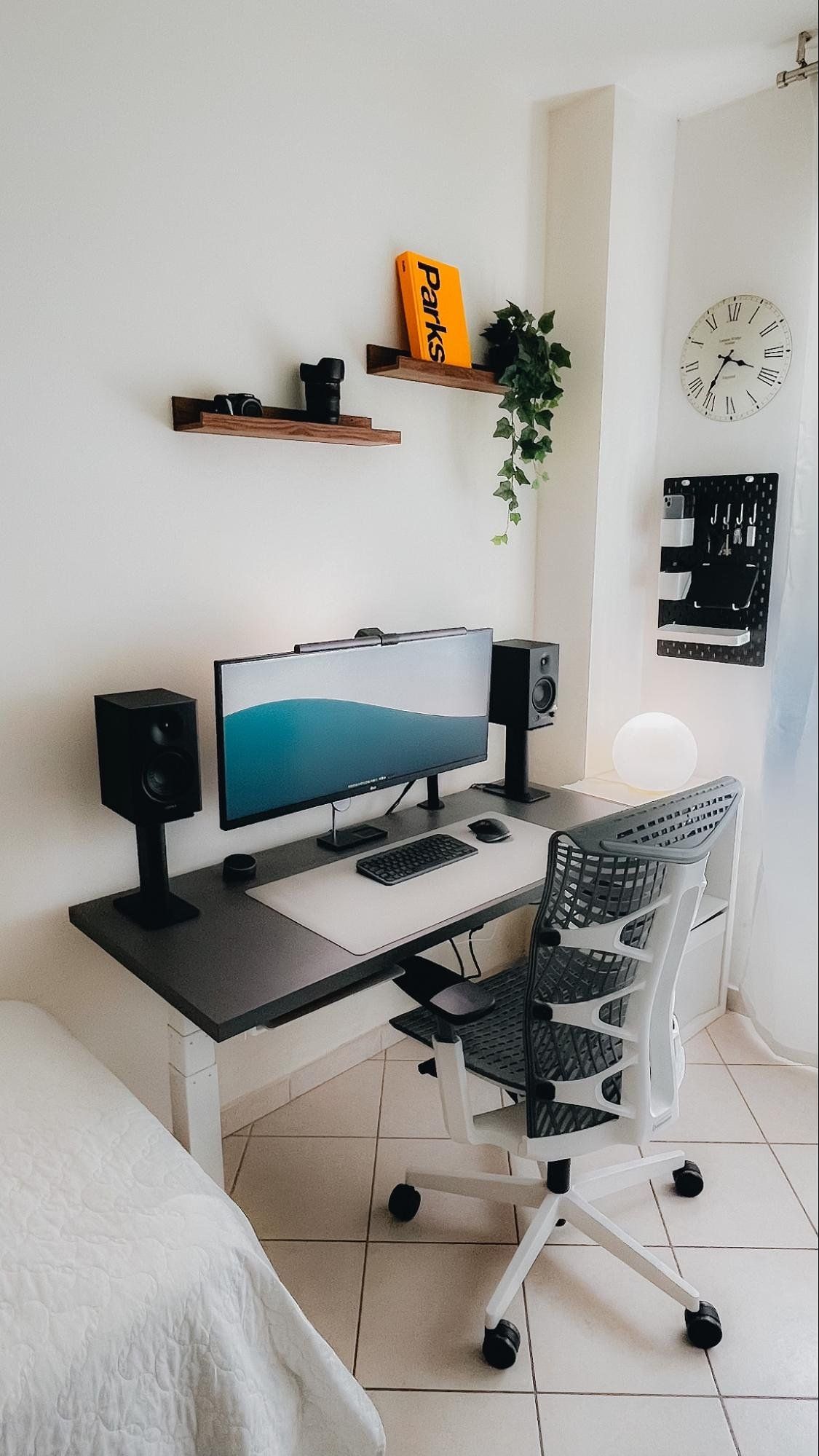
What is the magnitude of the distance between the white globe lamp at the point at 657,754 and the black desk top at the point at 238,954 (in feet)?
2.45

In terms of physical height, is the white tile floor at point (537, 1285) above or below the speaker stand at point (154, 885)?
below

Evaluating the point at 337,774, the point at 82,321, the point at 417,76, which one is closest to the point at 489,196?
the point at 417,76

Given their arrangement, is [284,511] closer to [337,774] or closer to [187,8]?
[337,774]

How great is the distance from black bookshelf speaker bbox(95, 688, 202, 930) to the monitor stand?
44cm

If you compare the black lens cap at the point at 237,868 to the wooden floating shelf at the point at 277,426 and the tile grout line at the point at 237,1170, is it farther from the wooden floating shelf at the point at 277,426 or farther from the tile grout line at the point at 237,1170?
the wooden floating shelf at the point at 277,426

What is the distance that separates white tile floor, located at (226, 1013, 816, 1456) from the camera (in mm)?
1442

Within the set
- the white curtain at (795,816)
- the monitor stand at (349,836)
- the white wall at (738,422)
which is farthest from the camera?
the white wall at (738,422)

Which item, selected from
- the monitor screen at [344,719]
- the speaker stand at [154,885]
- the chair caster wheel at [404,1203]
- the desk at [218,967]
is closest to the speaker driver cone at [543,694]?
the monitor screen at [344,719]

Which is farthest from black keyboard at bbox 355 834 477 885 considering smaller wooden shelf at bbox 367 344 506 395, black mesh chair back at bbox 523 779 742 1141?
smaller wooden shelf at bbox 367 344 506 395

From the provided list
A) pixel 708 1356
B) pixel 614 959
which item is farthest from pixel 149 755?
pixel 708 1356

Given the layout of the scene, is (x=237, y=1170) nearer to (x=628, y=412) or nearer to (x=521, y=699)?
(x=521, y=699)

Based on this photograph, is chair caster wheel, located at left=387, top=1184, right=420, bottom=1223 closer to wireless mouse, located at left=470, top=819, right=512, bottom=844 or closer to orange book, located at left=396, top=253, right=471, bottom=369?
wireless mouse, located at left=470, top=819, right=512, bottom=844

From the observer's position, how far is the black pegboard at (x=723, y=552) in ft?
7.91

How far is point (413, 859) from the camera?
1.97 metres
